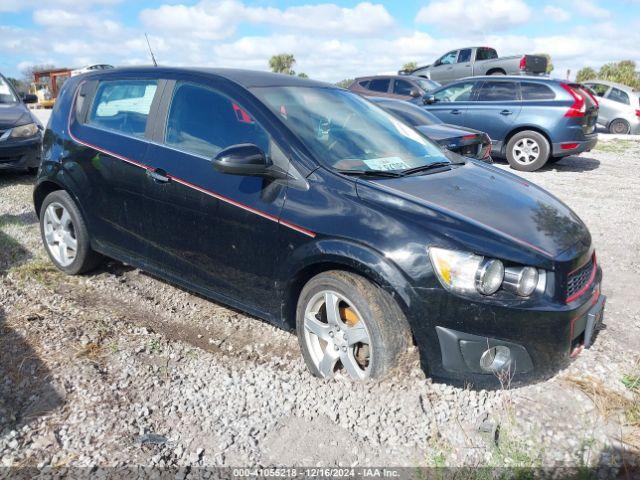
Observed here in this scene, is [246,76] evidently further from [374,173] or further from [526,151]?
[526,151]

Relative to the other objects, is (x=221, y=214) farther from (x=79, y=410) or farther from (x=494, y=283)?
(x=494, y=283)

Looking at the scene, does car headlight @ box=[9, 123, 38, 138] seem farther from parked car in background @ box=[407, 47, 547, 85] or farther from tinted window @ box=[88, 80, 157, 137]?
parked car in background @ box=[407, 47, 547, 85]

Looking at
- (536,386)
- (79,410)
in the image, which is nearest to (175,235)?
(79,410)

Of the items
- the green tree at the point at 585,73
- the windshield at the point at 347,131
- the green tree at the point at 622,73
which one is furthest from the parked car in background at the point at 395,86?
the green tree at the point at 585,73

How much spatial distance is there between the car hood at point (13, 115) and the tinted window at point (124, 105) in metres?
4.51

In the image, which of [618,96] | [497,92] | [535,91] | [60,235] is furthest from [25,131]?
[618,96]

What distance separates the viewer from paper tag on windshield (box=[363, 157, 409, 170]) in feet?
10.8

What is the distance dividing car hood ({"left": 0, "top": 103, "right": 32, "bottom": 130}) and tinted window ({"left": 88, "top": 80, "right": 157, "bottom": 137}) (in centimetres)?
451

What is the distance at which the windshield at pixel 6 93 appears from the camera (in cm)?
882

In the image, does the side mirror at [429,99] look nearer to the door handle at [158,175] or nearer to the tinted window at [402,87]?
the tinted window at [402,87]

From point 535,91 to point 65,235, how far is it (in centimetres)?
875

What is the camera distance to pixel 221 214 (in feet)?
10.9

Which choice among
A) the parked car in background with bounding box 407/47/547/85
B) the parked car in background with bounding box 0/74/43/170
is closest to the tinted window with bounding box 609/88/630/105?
the parked car in background with bounding box 407/47/547/85

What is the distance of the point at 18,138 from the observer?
26.2 ft
